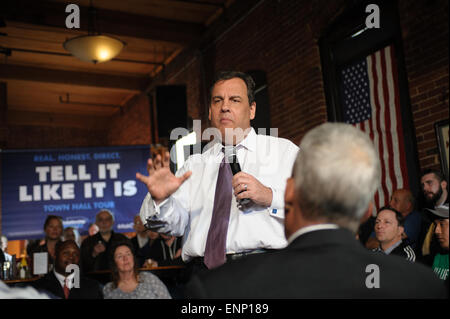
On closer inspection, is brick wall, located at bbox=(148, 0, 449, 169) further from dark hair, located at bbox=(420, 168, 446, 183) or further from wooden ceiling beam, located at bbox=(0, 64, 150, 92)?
wooden ceiling beam, located at bbox=(0, 64, 150, 92)

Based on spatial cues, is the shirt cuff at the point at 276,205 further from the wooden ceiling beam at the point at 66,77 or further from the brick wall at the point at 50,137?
the brick wall at the point at 50,137

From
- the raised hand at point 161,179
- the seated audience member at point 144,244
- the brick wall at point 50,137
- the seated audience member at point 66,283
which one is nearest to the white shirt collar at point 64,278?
the seated audience member at point 66,283

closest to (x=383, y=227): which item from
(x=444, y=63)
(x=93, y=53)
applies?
(x=444, y=63)

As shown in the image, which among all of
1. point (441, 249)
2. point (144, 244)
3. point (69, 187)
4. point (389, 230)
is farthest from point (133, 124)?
point (441, 249)

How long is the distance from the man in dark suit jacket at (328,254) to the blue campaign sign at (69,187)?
6585 mm

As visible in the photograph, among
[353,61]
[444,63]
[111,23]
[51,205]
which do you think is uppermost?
[111,23]

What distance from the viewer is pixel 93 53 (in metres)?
6.30

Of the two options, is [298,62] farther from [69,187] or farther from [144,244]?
[69,187]

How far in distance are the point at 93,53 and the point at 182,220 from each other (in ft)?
16.0

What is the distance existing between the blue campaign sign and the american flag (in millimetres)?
3516

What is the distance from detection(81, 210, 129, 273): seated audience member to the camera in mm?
5537

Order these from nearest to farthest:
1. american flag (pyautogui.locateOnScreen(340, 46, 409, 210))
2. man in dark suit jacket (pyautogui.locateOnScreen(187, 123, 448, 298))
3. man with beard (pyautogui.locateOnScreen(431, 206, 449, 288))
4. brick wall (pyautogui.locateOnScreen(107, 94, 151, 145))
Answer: man in dark suit jacket (pyautogui.locateOnScreen(187, 123, 448, 298))
man with beard (pyautogui.locateOnScreen(431, 206, 449, 288))
american flag (pyautogui.locateOnScreen(340, 46, 409, 210))
brick wall (pyautogui.locateOnScreen(107, 94, 151, 145))

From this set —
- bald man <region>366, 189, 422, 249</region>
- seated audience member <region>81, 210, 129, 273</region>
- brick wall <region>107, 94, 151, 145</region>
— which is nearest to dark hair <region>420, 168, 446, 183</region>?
bald man <region>366, 189, 422, 249</region>
